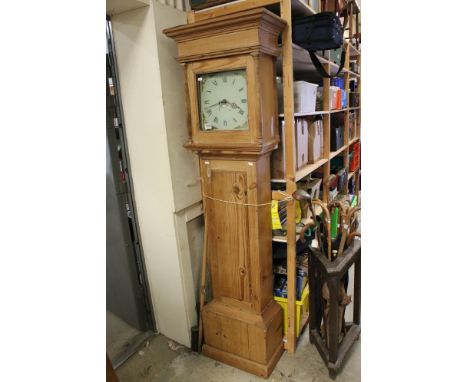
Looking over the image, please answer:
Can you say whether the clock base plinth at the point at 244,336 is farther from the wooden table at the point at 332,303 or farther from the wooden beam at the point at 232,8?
the wooden beam at the point at 232,8

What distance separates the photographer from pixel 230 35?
1.53m

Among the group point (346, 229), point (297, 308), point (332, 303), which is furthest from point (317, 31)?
point (297, 308)

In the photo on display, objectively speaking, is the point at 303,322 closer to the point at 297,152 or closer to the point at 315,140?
the point at 297,152

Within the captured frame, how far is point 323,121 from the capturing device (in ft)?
8.97

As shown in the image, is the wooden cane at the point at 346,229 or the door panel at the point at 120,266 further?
the door panel at the point at 120,266

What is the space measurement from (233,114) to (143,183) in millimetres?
713

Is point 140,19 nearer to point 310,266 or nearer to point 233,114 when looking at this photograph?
point 233,114

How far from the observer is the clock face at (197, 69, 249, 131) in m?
1.62

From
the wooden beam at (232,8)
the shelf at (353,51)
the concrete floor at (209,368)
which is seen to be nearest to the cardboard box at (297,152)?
the wooden beam at (232,8)

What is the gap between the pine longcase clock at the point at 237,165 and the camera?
5.08 feet

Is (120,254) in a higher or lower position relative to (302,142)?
lower

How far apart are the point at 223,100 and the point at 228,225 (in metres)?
0.68

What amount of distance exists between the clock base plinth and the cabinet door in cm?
10
